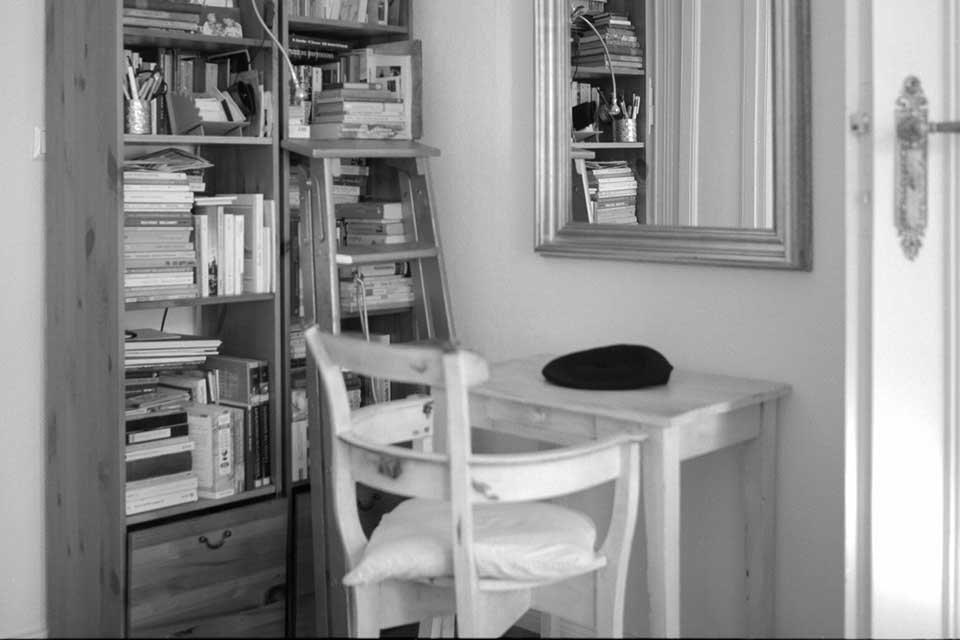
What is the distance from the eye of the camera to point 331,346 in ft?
7.88

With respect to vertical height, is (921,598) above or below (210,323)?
below

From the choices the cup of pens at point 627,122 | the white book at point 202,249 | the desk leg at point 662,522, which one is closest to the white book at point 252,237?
the white book at point 202,249

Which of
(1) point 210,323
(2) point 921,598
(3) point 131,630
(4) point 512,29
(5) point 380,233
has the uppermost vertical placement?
(4) point 512,29

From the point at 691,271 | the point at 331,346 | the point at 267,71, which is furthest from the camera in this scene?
the point at 267,71

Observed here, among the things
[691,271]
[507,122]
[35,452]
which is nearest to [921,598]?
[691,271]

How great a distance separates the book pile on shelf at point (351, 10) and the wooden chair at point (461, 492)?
130 centimetres

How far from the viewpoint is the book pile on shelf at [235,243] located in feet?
10.8

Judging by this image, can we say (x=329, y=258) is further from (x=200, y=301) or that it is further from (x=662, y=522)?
(x=662, y=522)

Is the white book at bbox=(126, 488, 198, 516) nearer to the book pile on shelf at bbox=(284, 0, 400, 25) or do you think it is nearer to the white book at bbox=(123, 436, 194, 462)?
the white book at bbox=(123, 436, 194, 462)

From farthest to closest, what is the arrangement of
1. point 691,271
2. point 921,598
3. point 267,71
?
point 267,71 < point 691,271 < point 921,598

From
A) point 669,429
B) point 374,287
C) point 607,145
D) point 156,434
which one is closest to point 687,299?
point 607,145

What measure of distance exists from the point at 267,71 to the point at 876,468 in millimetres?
1820

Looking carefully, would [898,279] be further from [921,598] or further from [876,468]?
[921,598]

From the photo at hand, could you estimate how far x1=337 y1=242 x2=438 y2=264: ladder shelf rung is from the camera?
10.9ft
